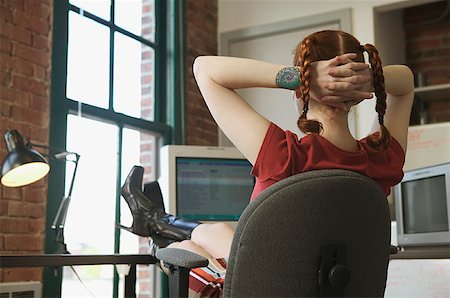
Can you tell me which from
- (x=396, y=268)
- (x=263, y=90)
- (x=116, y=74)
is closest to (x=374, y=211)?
(x=396, y=268)

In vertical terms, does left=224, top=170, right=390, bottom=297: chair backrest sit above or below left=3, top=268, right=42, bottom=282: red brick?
above

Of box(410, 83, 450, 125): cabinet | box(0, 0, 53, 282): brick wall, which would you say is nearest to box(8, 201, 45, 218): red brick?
box(0, 0, 53, 282): brick wall

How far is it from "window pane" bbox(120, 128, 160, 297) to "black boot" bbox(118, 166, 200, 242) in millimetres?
1319

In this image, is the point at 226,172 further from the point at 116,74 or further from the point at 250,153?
the point at 250,153

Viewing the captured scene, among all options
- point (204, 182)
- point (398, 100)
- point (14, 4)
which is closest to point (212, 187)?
point (204, 182)

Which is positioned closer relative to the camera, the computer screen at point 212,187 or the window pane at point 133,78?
the computer screen at point 212,187

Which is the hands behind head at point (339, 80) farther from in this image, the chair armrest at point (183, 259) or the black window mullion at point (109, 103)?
the black window mullion at point (109, 103)

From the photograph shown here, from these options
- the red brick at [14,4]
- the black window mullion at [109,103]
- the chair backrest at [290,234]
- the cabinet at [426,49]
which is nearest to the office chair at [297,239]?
the chair backrest at [290,234]

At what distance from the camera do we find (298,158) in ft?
4.13

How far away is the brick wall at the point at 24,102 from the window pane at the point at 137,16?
29.0 inches

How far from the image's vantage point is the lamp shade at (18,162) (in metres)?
2.08

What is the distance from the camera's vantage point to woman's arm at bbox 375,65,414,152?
4.88ft

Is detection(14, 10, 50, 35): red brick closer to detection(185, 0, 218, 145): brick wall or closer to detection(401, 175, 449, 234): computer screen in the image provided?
detection(185, 0, 218, 145): brick wall

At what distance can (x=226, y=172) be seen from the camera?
3.03 m
